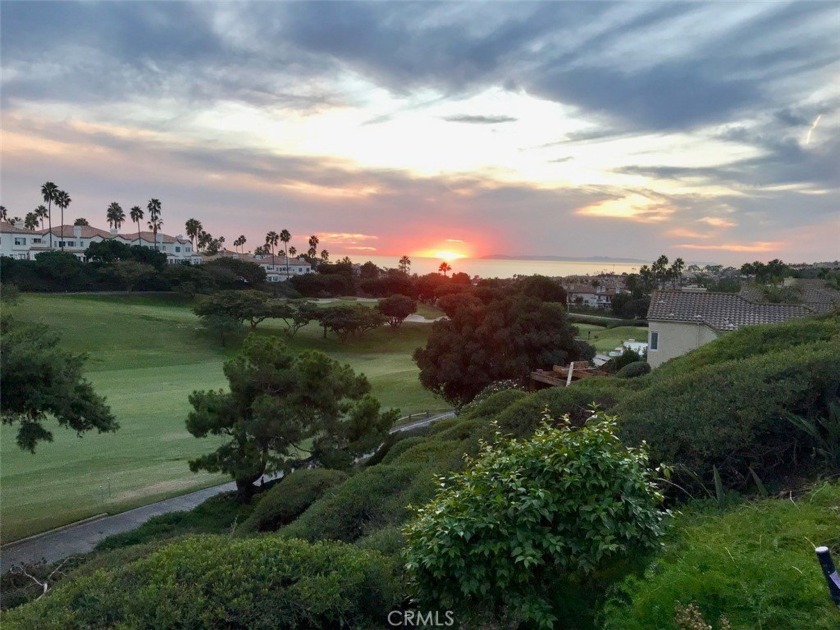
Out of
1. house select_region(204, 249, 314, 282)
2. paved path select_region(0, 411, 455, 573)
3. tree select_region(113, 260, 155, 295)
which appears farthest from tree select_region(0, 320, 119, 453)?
house select_region(204, 249, 314, 282)

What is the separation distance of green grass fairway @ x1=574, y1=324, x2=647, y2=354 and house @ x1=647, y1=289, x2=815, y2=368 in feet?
87.7

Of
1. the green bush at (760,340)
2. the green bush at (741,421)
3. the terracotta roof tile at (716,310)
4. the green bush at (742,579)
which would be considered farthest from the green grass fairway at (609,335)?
the green bush at (742,579)

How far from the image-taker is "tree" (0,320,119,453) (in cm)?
1400

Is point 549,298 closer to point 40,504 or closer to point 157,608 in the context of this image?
point 40,504

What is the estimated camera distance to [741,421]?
6.40m

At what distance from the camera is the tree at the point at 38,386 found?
45.9 feet

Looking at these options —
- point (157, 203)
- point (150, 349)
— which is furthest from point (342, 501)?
point (157, 203)

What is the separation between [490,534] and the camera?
13.4ft

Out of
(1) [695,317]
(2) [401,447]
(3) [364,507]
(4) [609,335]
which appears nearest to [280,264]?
(4) [609,335]

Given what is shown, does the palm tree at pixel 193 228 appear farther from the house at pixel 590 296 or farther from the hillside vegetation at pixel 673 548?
the hillside vegetation at pixel 673 548

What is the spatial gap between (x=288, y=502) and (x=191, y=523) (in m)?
5.87

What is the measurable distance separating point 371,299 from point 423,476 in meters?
93.6

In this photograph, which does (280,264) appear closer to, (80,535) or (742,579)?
(80,535)

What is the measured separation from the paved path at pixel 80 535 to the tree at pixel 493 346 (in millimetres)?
15125
